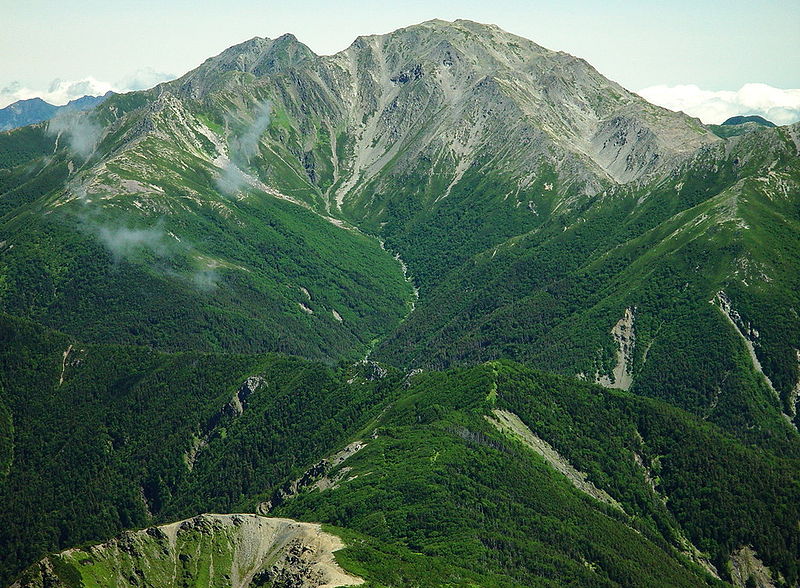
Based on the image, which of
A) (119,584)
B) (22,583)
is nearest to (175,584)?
(119,584)

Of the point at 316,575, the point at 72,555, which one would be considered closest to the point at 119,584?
the point at 72,555

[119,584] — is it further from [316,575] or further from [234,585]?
[316,575]

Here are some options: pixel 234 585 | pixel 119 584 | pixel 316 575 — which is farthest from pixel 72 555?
pixel 316 575

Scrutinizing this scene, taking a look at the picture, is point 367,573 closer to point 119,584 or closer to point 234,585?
point 234,585

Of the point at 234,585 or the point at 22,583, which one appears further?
the point at 234,585

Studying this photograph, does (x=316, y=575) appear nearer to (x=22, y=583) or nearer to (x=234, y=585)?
(x=234, y=585)

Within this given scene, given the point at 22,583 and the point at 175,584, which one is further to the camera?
the point at 175,584

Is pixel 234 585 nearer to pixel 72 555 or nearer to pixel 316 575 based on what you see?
pixel 316 575
